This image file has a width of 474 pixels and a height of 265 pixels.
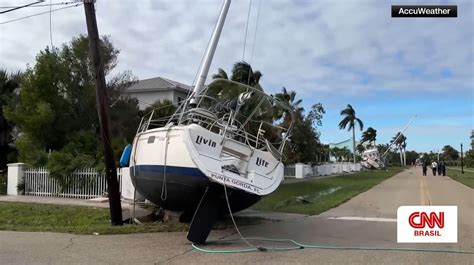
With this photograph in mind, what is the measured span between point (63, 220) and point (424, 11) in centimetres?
1062

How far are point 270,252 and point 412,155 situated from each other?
18287 centimetres

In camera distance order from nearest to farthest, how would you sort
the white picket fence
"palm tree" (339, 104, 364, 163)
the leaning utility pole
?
the leaning utility pole, the white picket fence, "palm tree" (339, 104, 364, 163)

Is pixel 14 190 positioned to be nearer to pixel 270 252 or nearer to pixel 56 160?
pixel 56 160

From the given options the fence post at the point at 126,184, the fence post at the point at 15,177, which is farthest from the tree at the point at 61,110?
the fence post at the point at 126,184

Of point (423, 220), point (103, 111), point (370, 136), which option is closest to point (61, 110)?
point (103, 111)

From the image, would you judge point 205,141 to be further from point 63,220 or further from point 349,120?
point 349,120

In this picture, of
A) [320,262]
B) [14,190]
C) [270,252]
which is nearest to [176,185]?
[270,252]

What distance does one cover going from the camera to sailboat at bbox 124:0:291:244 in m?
10.1

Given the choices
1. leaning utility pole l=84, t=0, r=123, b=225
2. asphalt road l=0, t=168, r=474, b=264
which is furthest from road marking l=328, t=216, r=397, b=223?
leaning utility pole l=84, t=0, r=123, b=225

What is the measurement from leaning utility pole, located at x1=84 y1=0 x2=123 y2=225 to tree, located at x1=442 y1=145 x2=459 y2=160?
545 feet

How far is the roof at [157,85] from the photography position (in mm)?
40391

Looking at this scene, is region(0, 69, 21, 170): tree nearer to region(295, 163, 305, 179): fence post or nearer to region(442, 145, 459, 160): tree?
region(295, 163, 305, 179): fence post

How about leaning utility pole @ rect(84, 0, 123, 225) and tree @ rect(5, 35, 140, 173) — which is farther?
tree @ rect(5, 35, 140, 173)

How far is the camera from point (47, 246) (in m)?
9.23
